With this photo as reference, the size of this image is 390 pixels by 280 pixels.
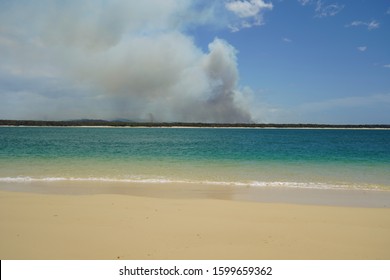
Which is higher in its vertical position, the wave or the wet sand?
the wave

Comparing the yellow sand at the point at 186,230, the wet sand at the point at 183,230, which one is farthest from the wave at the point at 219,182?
the yellow sand at the point at 186,230

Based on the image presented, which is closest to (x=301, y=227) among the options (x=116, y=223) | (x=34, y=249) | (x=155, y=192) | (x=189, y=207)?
(x=189, y=207)

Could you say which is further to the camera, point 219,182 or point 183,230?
point 219,182

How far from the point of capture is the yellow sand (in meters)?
4.57

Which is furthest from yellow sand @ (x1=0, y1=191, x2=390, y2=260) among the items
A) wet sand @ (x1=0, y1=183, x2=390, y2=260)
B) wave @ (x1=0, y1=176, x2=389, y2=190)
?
wave @ (x1=0, y1=176, x2=389, y2=190)

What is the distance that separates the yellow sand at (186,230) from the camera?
4566mm

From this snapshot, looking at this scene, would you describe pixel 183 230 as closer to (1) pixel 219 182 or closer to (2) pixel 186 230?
(2) pixel 186 230

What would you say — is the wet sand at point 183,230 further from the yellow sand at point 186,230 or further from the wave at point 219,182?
the wave at point 219,182

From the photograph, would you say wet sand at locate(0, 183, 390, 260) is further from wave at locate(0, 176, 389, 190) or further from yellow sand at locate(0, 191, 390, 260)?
wave at locate(0, 176, 389, 190)

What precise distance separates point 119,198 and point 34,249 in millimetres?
3819

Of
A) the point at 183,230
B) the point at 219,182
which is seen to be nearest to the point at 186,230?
the point at 183,230

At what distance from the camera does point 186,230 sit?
5.56 metres
